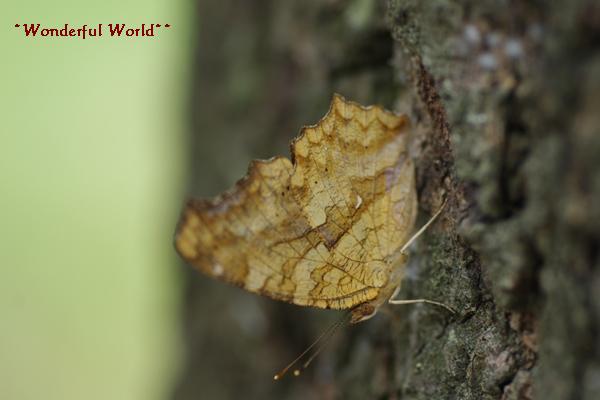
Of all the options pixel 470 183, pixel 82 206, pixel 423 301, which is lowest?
pixel 423 301

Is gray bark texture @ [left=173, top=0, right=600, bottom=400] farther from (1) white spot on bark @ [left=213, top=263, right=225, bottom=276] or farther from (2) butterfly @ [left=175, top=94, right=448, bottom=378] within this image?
(1) white spot on bark @ [left=213, top=263, right=225, bottom=276]

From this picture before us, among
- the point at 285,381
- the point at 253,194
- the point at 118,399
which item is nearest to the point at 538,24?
the point at 253,194

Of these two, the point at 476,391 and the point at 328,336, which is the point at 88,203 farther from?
the point at 476,391

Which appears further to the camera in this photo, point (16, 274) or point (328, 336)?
point (16, 274)

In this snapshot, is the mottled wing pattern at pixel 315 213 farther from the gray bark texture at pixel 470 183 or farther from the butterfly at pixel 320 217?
the gray bark texture at pixel 470 183

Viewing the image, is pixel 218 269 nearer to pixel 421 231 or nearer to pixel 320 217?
pixel 320 217

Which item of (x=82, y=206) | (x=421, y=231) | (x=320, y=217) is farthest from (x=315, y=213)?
(x=82, y=206)
